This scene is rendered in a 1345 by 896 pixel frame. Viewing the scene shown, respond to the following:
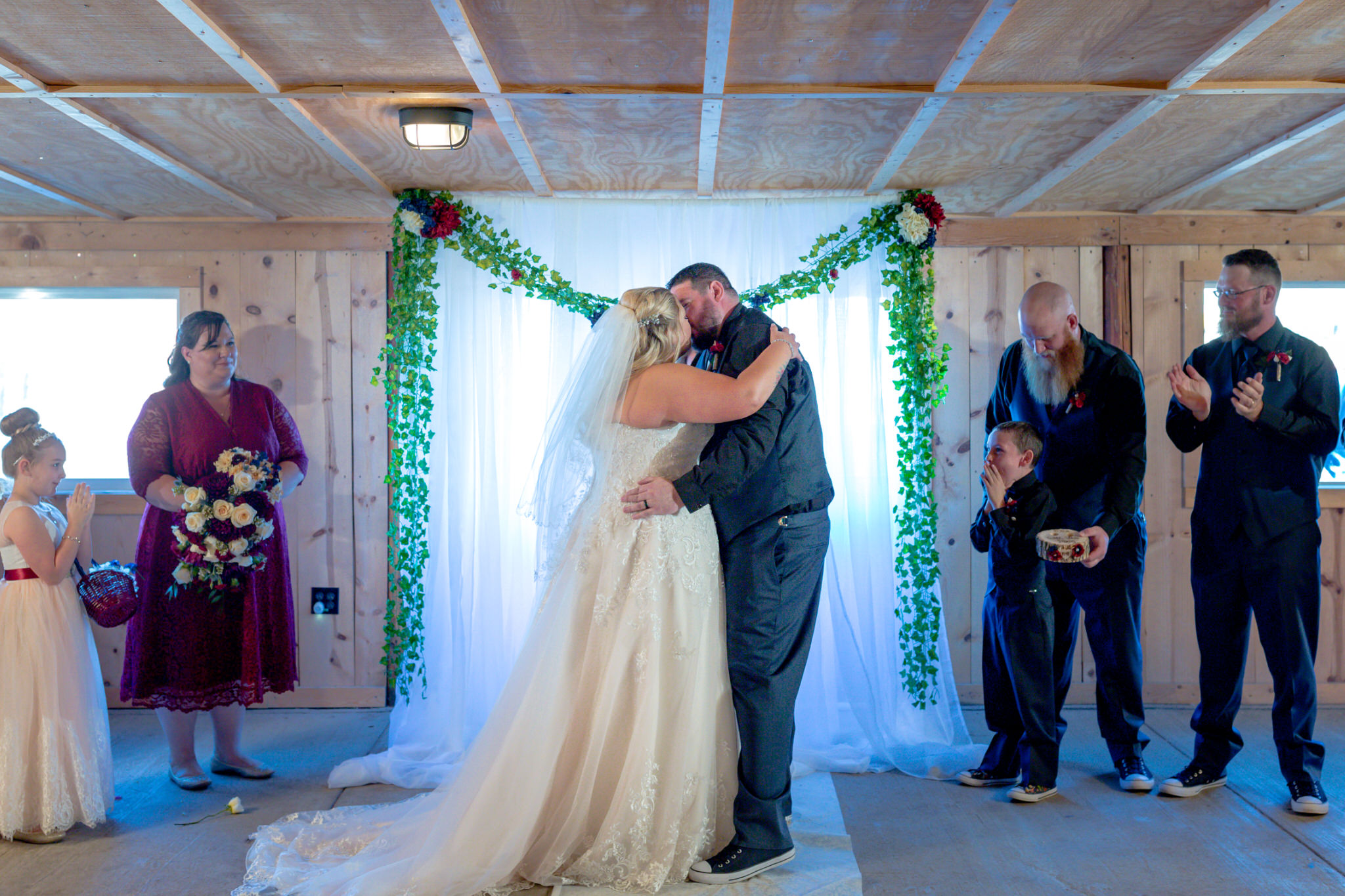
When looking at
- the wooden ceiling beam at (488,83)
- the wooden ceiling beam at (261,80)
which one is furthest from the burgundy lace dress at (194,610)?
the wooden ceiling beam at (488,83)

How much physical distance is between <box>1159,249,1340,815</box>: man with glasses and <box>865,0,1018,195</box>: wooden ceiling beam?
44.7 inches

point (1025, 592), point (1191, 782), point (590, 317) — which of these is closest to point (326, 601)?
point (590, 317)

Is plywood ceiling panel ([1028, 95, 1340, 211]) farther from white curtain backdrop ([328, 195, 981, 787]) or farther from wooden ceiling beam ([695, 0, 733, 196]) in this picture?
wooden ceiling beam ([695, 0, 733, 196])

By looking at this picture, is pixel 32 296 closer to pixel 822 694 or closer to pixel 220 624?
pixel 220 624

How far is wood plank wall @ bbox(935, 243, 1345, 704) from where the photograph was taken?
4277mm

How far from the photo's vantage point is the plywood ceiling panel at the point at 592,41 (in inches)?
87.4

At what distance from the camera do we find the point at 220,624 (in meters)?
3.29

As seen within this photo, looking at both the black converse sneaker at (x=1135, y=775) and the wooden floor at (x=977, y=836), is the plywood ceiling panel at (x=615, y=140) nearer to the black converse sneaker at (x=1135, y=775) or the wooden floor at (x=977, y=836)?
the wooden floor at (x=977, y=836)

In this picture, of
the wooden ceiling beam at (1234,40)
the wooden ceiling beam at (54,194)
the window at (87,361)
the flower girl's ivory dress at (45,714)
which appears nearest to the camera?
the wooden ceiling beam at (1234,40)

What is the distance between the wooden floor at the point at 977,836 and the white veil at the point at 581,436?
131 centimetres

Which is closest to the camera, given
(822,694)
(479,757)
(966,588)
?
(479,757)

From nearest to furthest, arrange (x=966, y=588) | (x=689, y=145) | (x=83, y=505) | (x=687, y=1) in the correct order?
(x=687, y=1)
(x=83, y=505)
(x=689, y=145)
(x=966, y=588)

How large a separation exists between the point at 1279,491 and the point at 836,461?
1542 mm

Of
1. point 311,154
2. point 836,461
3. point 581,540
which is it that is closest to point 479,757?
point 581,540
